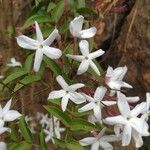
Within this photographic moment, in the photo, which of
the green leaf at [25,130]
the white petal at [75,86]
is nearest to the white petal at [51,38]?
the white petal at [75,86]

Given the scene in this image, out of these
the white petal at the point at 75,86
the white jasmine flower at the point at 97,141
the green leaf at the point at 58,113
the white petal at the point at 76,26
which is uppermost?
the white petal at the point at 76,26

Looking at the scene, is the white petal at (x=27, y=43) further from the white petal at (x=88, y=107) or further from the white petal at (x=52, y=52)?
the white petal at (x=88, y=107)

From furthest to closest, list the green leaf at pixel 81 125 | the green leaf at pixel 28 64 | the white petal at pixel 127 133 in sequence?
the green leaf at pixel 28 64 → the green leaf at pixel 81 125 → the white petal at pixel 127 133

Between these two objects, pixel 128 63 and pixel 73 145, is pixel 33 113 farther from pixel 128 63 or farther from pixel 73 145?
pixel 73 145

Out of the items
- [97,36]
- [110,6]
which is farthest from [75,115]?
[97,36]

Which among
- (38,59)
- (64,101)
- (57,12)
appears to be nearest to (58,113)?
(64,101)

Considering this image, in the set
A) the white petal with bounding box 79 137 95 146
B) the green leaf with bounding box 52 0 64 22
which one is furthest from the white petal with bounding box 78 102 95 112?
the green leaf with bounding box 52 0 64 22

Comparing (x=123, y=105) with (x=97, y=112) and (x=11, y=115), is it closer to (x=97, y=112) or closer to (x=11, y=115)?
(x=97, y=112)

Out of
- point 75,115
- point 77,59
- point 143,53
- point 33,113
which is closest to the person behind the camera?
point 77,59
